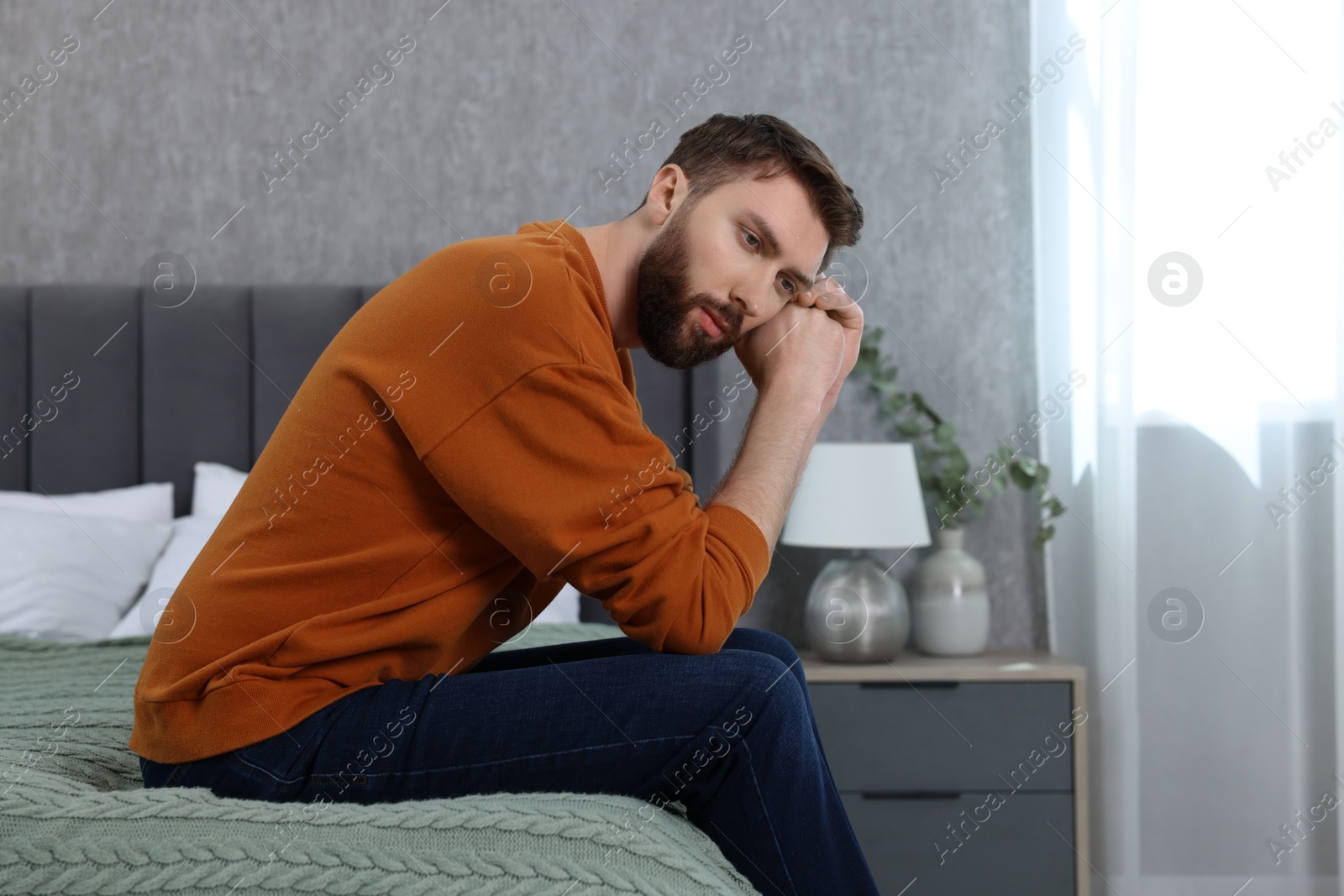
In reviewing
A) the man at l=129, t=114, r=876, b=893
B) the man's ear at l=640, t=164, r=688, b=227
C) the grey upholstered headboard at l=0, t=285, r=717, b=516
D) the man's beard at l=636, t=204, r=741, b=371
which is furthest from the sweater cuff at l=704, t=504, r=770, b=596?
the grey upholstered headboard at l=0, t=285, r=717, b=516

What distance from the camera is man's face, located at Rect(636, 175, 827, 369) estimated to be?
115 cm

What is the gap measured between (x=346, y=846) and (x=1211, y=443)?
1883 mm

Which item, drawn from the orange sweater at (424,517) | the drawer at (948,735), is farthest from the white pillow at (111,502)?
the drawer at (948,735)

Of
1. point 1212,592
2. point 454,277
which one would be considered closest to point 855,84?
point 1212,592

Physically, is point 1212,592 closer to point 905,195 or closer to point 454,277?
point 905,195

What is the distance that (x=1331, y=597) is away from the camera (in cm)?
184

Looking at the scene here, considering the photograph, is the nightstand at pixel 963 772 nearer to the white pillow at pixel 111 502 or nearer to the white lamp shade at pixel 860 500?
the white lamp shade at pixel 860 500

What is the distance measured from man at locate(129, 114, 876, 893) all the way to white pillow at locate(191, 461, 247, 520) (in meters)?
1.31

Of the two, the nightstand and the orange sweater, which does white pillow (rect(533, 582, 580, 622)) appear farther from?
the orange sweater

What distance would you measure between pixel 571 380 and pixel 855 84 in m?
1.88

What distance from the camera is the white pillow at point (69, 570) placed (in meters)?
1.88

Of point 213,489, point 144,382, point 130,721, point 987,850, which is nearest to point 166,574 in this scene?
point 213,489

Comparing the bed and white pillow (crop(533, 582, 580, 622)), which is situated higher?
the bed

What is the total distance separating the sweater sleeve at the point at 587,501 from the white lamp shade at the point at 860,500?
124 centimetres
